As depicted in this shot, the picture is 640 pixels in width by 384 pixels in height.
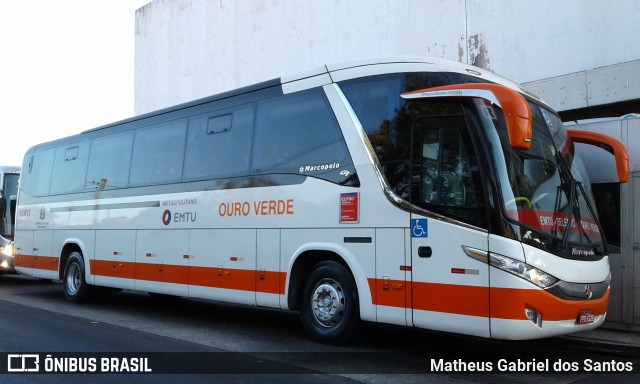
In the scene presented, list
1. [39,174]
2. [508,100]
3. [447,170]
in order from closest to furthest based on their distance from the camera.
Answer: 1. [508,100]
2. [447,170]
3. [39,174]

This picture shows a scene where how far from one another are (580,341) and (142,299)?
9665 mm

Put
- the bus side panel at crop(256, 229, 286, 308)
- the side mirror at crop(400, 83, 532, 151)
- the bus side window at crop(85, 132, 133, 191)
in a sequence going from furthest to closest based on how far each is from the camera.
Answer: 1. the bus side window at crop(85, 132, 133, 191)
2. the bus side panel at crop(256, 229, 286, 308)
3. the side mirror at crop(400, 83, 532, 151)

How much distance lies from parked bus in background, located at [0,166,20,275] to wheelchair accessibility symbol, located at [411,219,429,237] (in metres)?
13.9

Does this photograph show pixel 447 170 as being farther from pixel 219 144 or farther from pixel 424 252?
pixel 219 144

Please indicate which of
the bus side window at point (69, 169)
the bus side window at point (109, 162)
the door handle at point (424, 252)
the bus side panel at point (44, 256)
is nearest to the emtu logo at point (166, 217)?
the bus side window at point (109, 162)

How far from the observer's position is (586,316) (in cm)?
689

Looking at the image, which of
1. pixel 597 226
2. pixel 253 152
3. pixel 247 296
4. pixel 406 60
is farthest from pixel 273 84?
pixel 597 226

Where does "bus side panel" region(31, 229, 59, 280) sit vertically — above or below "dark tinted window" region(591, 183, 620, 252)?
below

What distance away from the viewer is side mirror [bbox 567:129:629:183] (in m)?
8.31

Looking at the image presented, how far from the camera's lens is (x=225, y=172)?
32.4 ft

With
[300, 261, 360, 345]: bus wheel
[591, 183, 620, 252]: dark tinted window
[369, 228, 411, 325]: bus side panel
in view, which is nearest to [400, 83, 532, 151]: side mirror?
[369, 228, 411, 325]: bus side panel

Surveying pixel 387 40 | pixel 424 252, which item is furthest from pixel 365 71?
pixel 387 40

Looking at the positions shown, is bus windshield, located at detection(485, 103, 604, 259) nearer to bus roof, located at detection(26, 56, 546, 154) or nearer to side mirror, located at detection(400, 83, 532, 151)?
side mirror, located at detection(400, 83, 532, 151)

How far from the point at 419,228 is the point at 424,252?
0.91ft
